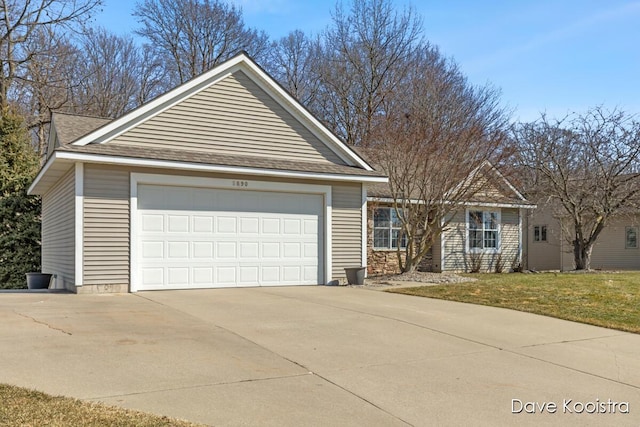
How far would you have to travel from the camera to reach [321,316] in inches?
348

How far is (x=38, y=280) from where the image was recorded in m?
13.1

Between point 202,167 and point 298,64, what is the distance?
2498cm

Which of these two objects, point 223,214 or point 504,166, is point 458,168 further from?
point 223,214

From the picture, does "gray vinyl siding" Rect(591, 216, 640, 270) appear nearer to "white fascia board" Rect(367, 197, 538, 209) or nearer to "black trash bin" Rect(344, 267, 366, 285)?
"white fascia board" Rect(367, 197, 538, 209)

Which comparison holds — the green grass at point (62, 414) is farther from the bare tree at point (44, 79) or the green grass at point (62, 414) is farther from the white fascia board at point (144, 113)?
the bare tree at point (44, 79)

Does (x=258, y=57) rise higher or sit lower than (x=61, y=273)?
higher

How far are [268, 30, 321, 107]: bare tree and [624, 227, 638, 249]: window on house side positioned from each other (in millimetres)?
18933

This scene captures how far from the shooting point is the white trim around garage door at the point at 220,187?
11.5 m

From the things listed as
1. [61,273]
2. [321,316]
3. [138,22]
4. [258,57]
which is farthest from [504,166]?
[138,22]

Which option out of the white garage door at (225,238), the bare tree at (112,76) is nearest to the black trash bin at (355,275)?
the white garage door at (225,238)

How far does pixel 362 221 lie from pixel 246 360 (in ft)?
28.9

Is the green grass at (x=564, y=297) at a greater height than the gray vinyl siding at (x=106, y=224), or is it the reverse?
the gray vinyl siding at (x=106, y=224)

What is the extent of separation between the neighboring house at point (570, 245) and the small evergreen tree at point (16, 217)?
65.6 ft

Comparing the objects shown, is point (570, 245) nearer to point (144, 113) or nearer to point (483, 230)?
point (483, 230)
